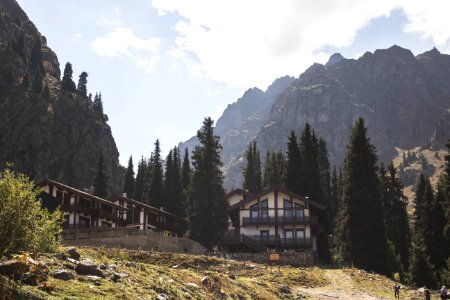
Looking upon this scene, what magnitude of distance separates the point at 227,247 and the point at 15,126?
96.6 meters

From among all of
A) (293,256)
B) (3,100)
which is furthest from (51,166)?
(293,256)

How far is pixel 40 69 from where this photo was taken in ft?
589

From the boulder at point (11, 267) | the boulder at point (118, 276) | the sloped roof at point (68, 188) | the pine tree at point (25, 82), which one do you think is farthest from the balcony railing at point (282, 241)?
the pine tree at point (25, 82)

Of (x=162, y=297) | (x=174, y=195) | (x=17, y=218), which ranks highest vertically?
(x=174, y=195)

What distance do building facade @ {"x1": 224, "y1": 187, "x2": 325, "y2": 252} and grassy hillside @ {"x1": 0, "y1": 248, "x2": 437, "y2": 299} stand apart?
17.9 metres

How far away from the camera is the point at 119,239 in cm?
4844

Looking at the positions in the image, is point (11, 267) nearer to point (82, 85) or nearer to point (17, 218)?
point (17, 218)

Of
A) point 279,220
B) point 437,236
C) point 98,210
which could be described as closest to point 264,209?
point 279,220

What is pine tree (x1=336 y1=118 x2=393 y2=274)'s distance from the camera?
5703cm

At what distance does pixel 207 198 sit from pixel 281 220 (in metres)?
11.0

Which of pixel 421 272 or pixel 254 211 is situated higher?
pixel 254 211

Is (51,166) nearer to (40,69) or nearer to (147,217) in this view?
(40,69)

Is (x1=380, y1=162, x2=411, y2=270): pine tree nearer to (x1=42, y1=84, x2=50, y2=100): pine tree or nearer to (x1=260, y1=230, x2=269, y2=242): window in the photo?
(x1=260, y1=230, x2=269, y2=242): window

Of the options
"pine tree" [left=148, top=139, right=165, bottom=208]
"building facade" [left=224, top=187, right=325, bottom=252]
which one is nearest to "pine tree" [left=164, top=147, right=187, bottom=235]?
"pine tree" [left=148, top=139, right=165, bottom=208]
